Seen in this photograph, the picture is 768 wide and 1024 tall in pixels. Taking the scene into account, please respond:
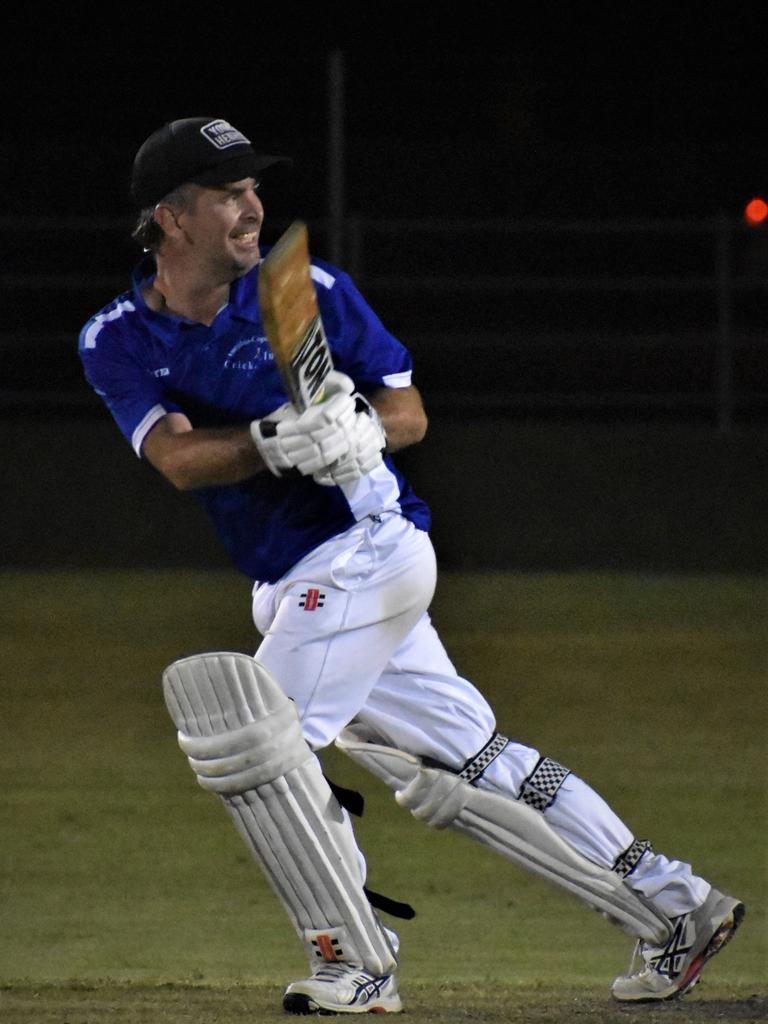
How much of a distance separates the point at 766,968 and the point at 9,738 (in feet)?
12.1

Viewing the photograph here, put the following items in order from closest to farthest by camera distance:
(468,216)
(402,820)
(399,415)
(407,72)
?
(399,415) → (402,820) → (468,216) → (407,72)

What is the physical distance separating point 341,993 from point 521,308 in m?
12.4

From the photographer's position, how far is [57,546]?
12828 millimetres

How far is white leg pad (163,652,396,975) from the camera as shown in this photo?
3.91 meters

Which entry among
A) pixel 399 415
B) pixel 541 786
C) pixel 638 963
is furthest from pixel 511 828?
pixel 399 415

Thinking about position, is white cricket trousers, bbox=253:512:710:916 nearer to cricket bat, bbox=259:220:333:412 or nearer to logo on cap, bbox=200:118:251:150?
cricket bat, bbox=259:220:333:412

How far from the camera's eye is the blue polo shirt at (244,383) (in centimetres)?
423

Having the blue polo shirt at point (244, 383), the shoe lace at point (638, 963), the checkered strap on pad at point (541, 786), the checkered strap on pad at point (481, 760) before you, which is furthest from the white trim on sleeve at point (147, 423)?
the shoe lace at point (638, 963)

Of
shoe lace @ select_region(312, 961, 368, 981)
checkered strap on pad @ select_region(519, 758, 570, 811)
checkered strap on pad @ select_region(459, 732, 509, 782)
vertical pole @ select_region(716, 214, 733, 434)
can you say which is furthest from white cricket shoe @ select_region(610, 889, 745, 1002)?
vertical pole @ select_region(716, 214, 733, 434)

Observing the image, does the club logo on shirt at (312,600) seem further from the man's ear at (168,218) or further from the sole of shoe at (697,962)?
the sole of shoe at (697,962)

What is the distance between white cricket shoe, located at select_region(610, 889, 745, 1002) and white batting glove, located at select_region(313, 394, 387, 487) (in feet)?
4.02

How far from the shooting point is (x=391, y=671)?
4312mm

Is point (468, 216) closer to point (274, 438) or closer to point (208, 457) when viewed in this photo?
point (208, 457)

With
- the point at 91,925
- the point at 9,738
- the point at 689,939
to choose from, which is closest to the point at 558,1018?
the point at 689,939
